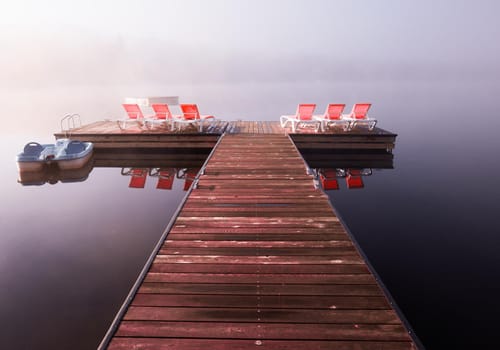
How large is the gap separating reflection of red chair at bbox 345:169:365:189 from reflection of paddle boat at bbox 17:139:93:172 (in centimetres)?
962

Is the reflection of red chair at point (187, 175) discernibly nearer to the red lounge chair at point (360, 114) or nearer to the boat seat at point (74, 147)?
the boat seat at point (74, 147)

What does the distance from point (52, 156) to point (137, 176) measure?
2.80 m

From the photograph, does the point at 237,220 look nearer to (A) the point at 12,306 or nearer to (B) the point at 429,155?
(A) the point at 12,306

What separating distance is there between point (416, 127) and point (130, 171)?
2112cm

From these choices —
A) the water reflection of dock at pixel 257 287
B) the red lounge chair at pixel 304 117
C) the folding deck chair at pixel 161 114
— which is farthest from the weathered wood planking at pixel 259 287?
the folding deck chair at pixel 161 114

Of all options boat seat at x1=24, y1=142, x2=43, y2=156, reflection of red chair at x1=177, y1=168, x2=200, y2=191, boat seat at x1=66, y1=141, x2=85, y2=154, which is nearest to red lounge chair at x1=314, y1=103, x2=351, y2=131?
reflection of red chair at x1=177, y1=168, x2=200, y2=191

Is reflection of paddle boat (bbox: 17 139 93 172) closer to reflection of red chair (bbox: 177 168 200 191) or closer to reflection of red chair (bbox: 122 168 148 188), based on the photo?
reflection of red chair (bbox: 122 168 148 188)

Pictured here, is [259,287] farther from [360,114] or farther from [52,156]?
[360,114]

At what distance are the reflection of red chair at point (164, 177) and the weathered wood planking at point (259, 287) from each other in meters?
5.06

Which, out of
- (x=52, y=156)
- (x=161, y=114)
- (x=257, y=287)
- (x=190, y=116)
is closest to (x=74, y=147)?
(x=52, y=156)

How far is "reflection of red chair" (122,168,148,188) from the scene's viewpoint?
33.3ft

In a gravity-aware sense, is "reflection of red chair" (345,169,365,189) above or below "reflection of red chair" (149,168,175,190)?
below

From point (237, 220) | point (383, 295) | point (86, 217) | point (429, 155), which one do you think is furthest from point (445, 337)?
point (429, 155)

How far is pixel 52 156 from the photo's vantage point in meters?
10.0
